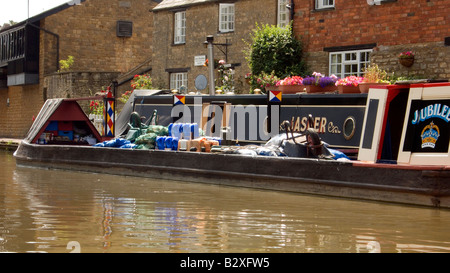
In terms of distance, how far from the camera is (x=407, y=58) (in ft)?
57.5

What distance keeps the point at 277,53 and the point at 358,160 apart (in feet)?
31.8

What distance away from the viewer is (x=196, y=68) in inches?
1022

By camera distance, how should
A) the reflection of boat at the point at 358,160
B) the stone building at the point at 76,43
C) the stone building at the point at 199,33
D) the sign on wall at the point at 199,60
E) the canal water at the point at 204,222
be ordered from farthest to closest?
the stone building at the point at 76,43, the sign on wall at the point at 199,60, the stone building at the point at 199,33, the reflection of boat at the point at 358,160, the canal water at the point at 204,222

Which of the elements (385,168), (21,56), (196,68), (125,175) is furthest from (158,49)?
(385,168)

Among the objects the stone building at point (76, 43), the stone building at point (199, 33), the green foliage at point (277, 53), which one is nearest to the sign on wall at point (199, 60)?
the stone building at point (199, 33)

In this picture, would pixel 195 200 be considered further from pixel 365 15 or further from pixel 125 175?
pixel 365 15

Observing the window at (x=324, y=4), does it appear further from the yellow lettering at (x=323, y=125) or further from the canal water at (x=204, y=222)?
the canal water at (x=204, y=222)

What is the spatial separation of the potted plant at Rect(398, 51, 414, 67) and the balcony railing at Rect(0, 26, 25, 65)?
70.2 ft

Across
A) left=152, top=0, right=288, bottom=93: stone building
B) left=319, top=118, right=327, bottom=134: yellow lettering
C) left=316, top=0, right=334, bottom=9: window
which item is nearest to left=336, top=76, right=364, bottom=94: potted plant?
left=319, top=118, right=327, bottom=134: yellow lettering

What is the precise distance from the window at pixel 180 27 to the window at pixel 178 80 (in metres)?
1.17

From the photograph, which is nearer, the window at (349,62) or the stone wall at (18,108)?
the window at (349,62)

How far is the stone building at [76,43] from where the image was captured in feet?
109

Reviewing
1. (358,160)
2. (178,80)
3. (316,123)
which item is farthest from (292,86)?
(178,80)
